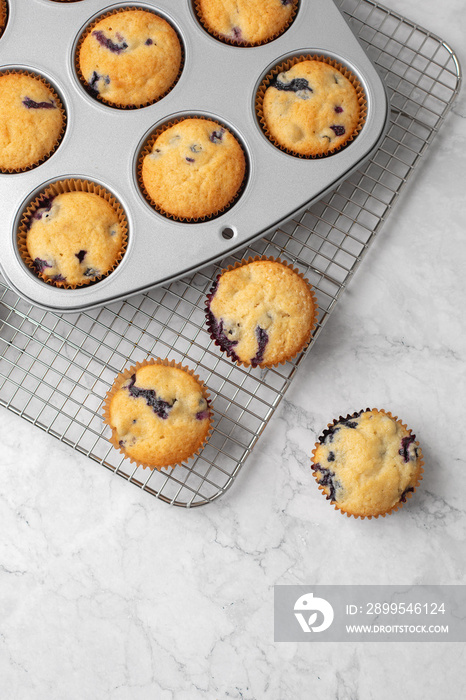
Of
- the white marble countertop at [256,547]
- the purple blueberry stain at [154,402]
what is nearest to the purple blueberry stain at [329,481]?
the white marble countertop at [256,547]

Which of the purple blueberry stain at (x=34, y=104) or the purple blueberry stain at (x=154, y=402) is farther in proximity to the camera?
the purple blueberry stain at (x=34, y=104)

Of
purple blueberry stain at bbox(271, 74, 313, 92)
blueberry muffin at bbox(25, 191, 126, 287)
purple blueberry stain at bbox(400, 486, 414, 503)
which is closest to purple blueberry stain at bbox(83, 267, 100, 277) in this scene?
blueberry muffin at bbox(25, 191, 126, 287)

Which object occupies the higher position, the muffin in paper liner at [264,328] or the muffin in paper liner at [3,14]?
the muffin in paper liner at [3,14]

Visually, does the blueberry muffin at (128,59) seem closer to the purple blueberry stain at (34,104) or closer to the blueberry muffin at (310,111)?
the purple blueberry stain at (34,104)

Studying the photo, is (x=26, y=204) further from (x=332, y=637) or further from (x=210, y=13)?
(x=332, y=637)

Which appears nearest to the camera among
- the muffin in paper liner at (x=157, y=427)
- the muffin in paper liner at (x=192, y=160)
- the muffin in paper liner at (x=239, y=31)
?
the muffin in paper liner at (x=157, y=427)

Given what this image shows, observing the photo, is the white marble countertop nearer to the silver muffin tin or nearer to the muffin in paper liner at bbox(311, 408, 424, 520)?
the muffin in paper liner at bbox(311, 408, 424, 520)

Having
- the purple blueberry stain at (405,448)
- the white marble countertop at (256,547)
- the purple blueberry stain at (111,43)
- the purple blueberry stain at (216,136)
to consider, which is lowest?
the white marble countertop at (256,547)
